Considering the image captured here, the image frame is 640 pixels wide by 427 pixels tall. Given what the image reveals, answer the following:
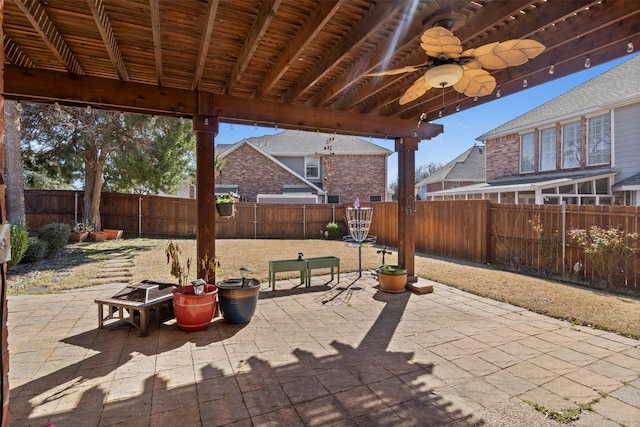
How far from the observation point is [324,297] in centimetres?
515

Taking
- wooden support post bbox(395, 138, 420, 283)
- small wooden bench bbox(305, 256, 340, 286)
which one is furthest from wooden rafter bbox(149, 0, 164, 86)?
wooden support post bbox(395, 138, 420, 283)

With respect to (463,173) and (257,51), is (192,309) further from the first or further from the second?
(463,173)

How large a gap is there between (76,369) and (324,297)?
10.4 feet

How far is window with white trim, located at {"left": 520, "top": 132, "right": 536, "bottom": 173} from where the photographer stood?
12023 mm

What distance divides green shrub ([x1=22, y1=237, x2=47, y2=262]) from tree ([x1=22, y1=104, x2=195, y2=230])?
419 centimetres

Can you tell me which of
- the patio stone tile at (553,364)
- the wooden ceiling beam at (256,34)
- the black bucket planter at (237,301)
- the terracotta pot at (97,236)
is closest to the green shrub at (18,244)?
the black bucket planter at (237,301)

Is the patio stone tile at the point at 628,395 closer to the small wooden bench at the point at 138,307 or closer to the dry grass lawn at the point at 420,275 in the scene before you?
the dry grass lawn at the point at 420,275

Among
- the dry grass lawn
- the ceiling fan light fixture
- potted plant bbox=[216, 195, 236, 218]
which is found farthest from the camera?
potted plant bbox=[216, 195, 236, 218]

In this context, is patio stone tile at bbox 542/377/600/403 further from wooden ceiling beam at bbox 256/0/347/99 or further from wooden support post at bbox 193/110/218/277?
wooden support post at bbox 193/110/218/277

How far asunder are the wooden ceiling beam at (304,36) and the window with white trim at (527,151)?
11685 millimetres

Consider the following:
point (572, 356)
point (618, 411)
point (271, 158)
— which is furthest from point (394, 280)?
point (271, 158)

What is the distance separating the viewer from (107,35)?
279 centimetres

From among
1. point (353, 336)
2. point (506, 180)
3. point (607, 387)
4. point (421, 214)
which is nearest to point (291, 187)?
point (421, 214)

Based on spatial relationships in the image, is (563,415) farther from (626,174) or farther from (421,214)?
(626,174)
